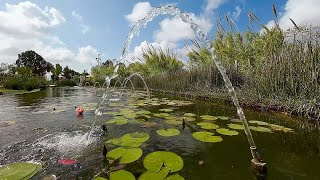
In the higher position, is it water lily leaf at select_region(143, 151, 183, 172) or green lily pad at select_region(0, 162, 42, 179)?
water lily leaf at select_region(143, 151, 183, 172)

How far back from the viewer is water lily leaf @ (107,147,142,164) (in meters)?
2.60

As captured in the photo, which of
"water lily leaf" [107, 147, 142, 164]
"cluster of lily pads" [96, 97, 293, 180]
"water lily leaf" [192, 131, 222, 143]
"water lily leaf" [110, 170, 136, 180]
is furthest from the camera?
"water lily leaf" [192, 131, 222, 143]

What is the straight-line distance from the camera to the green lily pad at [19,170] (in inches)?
85.8

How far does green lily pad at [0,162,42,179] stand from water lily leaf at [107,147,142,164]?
0.76 m

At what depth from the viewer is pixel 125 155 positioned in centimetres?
271

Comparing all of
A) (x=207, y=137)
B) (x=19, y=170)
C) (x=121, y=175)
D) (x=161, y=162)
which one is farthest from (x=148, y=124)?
(x=19, y=170)

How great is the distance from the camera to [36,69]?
54.6m

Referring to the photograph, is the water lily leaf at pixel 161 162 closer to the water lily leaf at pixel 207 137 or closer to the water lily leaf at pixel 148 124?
the water lily leaf at pixel 207 137

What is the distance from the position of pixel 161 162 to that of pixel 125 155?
48 cm

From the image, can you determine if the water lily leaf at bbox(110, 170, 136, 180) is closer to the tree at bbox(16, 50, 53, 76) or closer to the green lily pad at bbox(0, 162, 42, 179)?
the green lily pad at bbox(0, 162, 42, 179)

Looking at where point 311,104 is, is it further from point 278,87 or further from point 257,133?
point 257,133

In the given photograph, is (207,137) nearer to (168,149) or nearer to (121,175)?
(168,149)

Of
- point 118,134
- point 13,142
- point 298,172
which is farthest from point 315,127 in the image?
point 13,142

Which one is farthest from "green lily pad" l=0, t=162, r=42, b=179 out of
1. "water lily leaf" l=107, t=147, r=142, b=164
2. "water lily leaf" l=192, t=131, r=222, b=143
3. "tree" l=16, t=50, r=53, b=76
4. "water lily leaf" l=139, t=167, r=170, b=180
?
"tree" l=16, t=50, r=53, b=76
